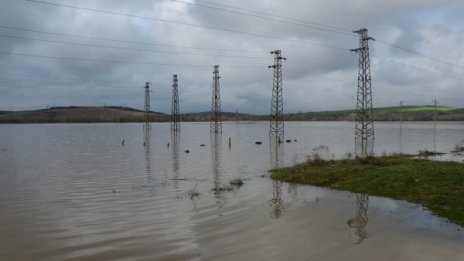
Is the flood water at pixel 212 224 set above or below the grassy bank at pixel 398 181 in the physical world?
below

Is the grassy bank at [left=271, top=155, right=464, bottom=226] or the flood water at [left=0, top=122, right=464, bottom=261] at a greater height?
the grassy bank at [left=271, top=155, right=464, bottom=226]

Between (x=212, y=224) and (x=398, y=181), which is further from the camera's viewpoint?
(x=398, y=181)

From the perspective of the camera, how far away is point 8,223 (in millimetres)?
15375

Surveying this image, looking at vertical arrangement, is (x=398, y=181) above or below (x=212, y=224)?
above

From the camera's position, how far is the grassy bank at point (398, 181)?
55.3ft

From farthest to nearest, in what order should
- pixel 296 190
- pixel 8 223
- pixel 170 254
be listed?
pixel 296 190
pixel 8 223
pixel 170 254

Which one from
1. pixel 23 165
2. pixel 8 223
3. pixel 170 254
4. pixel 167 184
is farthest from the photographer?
pixel 23 165

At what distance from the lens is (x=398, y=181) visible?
70.9ft

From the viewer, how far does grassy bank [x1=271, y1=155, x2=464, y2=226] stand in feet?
55.3

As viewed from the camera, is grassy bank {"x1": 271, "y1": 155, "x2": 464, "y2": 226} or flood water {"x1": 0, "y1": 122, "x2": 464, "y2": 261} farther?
grassy bank {"x1": 271, "y1": 155, "x2": 464, "y2": 226}

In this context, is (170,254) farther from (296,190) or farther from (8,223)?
(296,190)

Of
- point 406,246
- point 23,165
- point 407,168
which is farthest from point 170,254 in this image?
point 23,165

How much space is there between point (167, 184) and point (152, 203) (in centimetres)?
619

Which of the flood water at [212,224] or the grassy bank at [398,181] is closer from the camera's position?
the flood water at [212,224]
